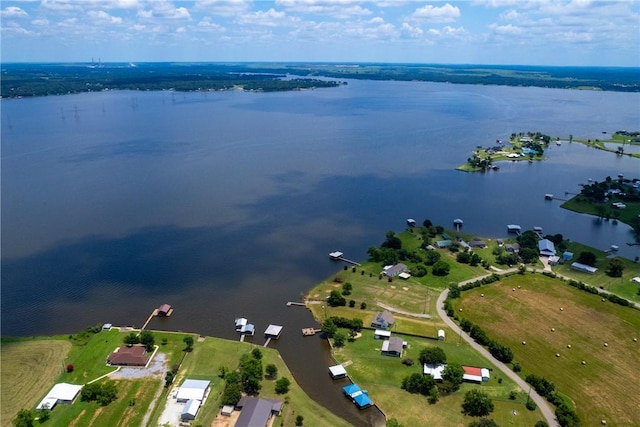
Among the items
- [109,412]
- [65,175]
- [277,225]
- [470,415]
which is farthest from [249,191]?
[470,415]

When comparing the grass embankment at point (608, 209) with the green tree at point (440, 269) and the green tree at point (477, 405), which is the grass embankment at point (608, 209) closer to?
the green tree at point (440, 269)

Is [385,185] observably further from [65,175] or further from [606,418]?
[65,175]

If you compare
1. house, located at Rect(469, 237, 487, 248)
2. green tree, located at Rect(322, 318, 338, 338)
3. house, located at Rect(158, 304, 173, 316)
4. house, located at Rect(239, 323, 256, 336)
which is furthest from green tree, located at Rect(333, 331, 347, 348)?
house, located at Rect(469, 237, 487, 248)

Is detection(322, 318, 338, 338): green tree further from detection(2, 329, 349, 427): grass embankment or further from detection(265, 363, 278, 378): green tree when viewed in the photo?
detection(265, 363, 278, 378): green tree

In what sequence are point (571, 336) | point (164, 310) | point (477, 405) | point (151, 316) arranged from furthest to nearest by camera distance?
point (164, 310), point (151, 316), point (571, 336), point (477, 405)

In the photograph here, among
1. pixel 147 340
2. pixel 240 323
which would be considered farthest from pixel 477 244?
pixel 147 340

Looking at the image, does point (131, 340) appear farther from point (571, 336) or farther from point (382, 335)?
point (571, 336)
